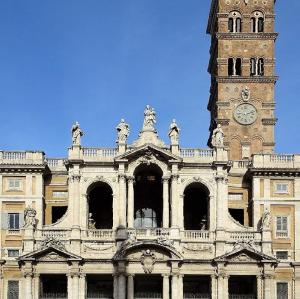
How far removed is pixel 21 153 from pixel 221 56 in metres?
26.0

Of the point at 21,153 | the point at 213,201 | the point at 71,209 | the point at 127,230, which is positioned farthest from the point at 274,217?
the point at 21,153

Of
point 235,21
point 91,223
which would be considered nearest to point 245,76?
point 235,21

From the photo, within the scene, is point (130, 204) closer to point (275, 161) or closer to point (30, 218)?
point (30, 218)

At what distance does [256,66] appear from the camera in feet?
303

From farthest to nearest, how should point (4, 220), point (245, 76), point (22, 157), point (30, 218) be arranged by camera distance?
point (245, 76) < point (22, 157) < point (4, 220) < point (30, 218)

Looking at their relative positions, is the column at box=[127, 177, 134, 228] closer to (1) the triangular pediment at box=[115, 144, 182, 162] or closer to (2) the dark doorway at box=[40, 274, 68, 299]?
(1) the triangular pediment at box=[115, 144, 182, 162]

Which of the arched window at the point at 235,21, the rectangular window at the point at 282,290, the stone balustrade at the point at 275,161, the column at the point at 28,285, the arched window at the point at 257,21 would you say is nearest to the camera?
the column at the point at 28,285

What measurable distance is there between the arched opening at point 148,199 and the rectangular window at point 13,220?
36.1ft

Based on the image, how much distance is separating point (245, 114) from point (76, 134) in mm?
21560

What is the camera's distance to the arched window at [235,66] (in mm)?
92375

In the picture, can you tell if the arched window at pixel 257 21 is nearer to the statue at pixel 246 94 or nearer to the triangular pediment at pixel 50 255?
the statue at pixel 246 94

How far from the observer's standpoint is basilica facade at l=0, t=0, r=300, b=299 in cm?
7506

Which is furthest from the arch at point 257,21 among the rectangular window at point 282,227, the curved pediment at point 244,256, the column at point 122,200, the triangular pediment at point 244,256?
the triangular pediment at point 244,256

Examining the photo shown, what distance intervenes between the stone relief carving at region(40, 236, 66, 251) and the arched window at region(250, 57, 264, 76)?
30566mm
